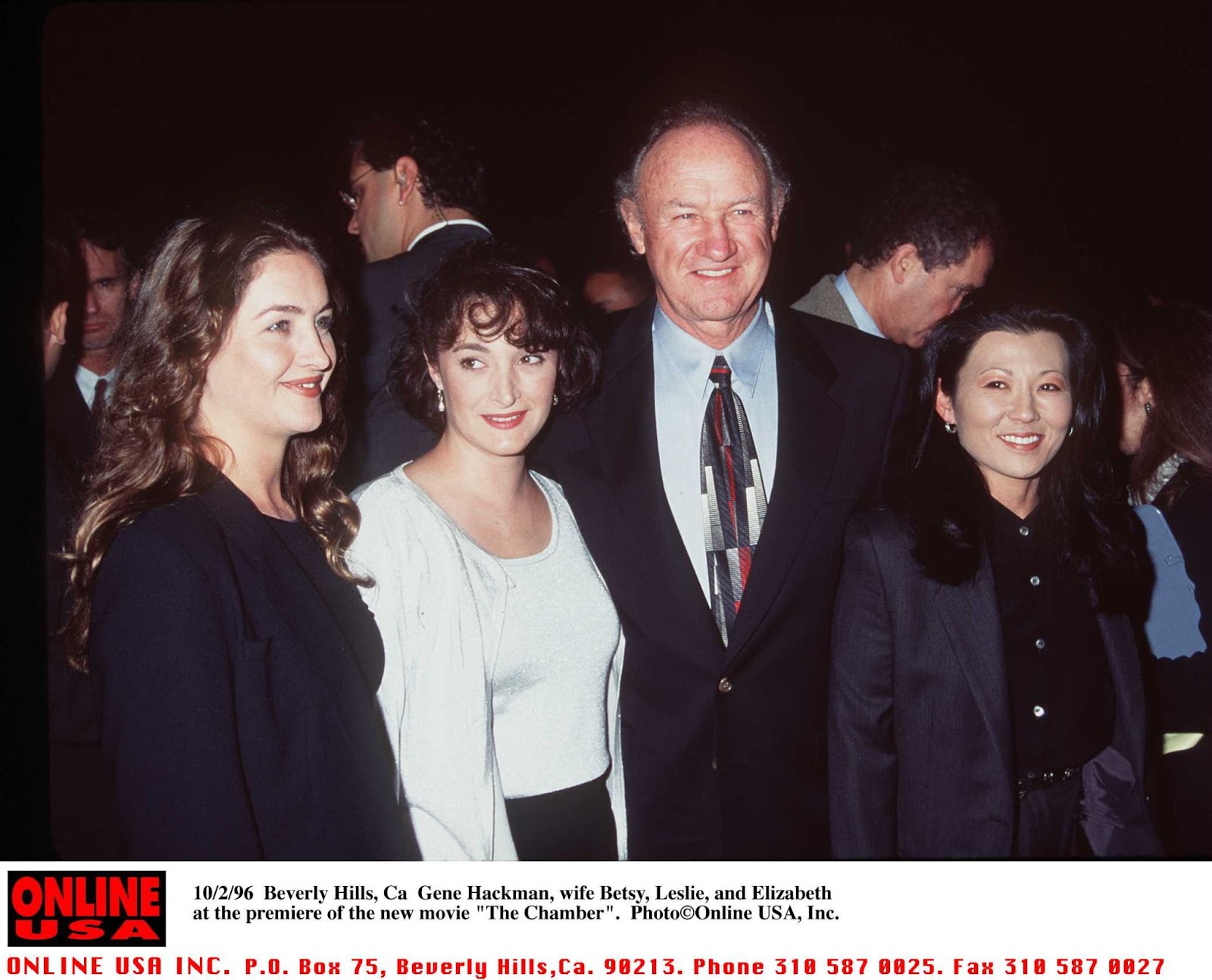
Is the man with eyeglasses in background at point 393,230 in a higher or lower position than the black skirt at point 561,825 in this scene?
higher

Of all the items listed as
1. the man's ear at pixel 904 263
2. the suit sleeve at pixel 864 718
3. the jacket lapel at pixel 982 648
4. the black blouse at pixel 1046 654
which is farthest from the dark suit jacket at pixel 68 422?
the man's ear at pixel 904 263

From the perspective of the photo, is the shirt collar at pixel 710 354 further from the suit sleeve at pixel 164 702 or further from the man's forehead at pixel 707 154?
the suit sleeve at pixel 164 702

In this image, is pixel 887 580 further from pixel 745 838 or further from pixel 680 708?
pixel 745 838

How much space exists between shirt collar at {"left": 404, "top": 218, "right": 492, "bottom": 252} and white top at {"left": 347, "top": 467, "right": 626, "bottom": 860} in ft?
3.62

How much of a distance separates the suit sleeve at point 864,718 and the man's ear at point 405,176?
1.74 metres

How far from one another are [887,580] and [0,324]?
2.04 m

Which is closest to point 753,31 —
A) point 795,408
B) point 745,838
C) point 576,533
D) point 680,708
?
point 795,408

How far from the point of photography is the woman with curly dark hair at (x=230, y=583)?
50.0 inches

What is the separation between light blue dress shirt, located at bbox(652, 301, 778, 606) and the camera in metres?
1.96

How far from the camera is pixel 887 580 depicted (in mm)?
1819

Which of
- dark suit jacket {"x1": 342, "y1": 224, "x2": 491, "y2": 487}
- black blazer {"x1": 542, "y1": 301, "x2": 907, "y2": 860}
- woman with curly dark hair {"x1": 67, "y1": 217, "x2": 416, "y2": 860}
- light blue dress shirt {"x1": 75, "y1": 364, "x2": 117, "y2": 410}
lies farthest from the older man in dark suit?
light blue dress shirt {"x1": 75, "y1": 364, "x2": 117, "y2": 410}

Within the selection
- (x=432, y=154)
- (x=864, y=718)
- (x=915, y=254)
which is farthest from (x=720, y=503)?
(x=915, y=254)

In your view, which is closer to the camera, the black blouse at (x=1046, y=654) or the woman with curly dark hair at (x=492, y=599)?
the woman with curly dark hair at (x=492, y=599)
